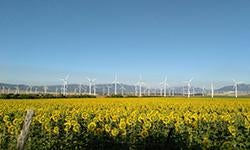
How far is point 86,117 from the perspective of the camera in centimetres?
2019

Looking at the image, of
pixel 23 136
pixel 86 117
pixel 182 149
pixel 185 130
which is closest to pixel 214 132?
pixel 185 130

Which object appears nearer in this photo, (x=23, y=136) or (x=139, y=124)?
(x=23, y=136)

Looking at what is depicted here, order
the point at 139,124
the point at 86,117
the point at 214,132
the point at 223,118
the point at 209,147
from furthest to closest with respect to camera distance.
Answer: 1. the point at 86,117
2. the point at 223,118
3. the point at 139,124
4. the point at 214,132
5. the point at 209,147

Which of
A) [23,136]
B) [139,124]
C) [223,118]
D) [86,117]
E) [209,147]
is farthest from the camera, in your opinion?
[86,117]

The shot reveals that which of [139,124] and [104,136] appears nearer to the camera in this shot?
[104,136]

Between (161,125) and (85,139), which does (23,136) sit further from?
(161,125)

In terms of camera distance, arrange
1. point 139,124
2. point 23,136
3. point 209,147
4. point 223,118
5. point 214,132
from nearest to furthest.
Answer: point 23,136 → point 209,147 → point 214,132 → point 139,124 → point 223,118

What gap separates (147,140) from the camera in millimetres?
15328

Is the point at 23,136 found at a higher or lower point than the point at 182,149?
higher

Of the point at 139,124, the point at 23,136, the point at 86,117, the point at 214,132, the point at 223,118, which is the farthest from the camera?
the point at 86,117

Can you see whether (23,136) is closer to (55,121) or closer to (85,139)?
(85,139)

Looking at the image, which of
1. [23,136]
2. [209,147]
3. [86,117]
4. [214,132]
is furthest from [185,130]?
[23,136]

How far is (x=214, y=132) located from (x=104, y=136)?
4.51 m

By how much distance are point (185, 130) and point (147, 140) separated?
2165 millimetres
